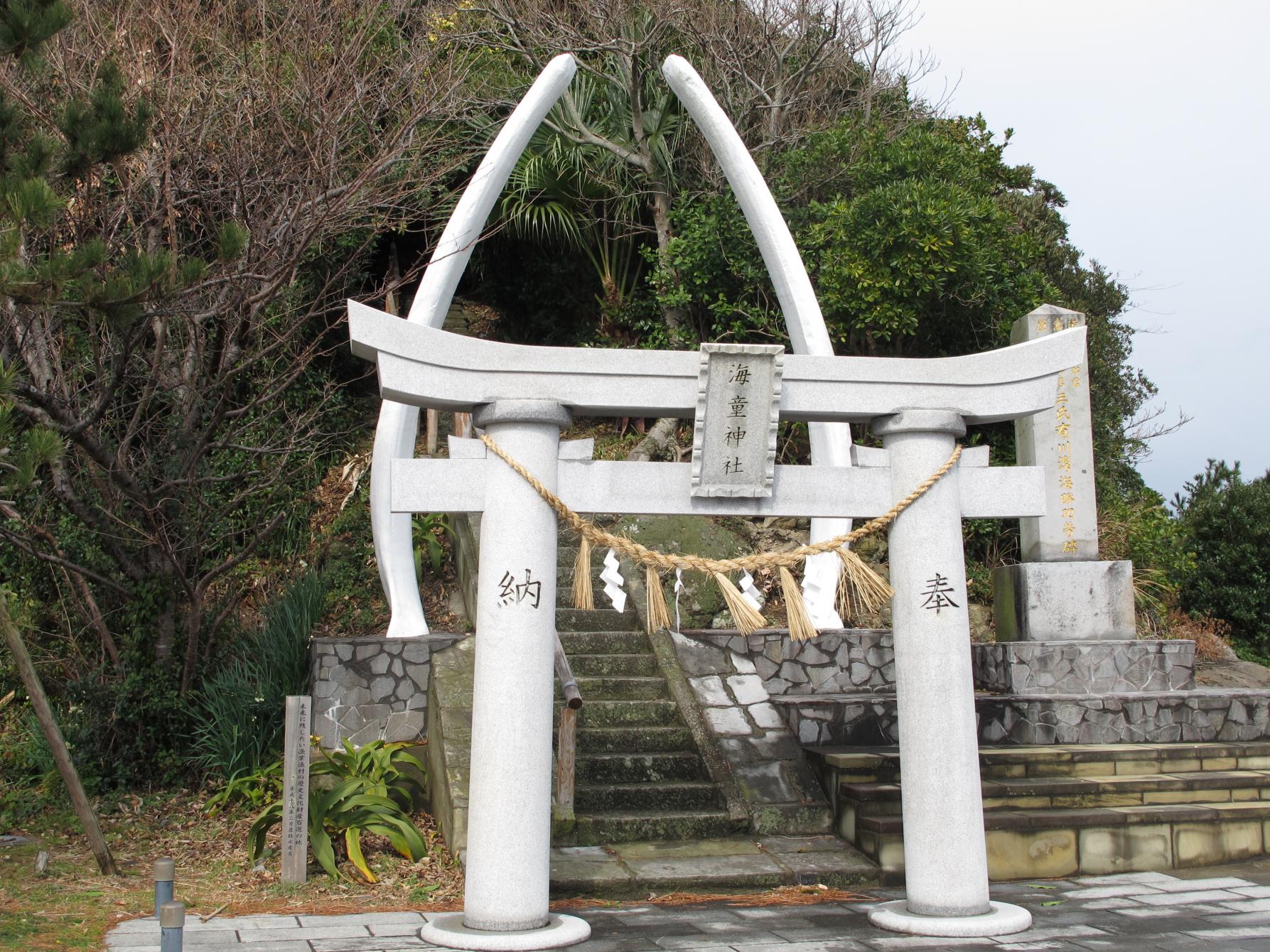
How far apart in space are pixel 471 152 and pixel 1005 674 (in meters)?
8.55

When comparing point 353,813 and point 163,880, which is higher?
point 163,880

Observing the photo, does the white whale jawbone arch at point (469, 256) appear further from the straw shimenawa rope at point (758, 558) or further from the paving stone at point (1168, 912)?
the paving stone at point (1168, 912)

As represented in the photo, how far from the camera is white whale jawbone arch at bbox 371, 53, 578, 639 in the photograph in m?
8.35

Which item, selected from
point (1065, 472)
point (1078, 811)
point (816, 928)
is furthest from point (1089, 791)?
point (1065, 472)

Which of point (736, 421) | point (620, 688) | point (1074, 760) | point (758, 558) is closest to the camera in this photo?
point (736, 421)

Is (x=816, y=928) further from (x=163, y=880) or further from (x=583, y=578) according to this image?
(x=163, y=880)

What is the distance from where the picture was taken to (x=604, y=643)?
8.41 metres

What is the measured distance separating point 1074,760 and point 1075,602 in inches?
78.3

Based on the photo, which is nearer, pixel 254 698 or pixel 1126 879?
pixel 1126 879

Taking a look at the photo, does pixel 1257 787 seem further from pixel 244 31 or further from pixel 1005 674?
pixel 244 31

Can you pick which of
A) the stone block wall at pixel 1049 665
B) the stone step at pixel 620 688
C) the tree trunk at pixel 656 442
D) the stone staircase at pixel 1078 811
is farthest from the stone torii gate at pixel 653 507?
the tree trunk at pixel 656 442

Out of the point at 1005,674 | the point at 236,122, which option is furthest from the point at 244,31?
the point at 1005,674

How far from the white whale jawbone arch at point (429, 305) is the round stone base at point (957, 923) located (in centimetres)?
427

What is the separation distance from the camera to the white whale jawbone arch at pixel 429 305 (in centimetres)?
835
